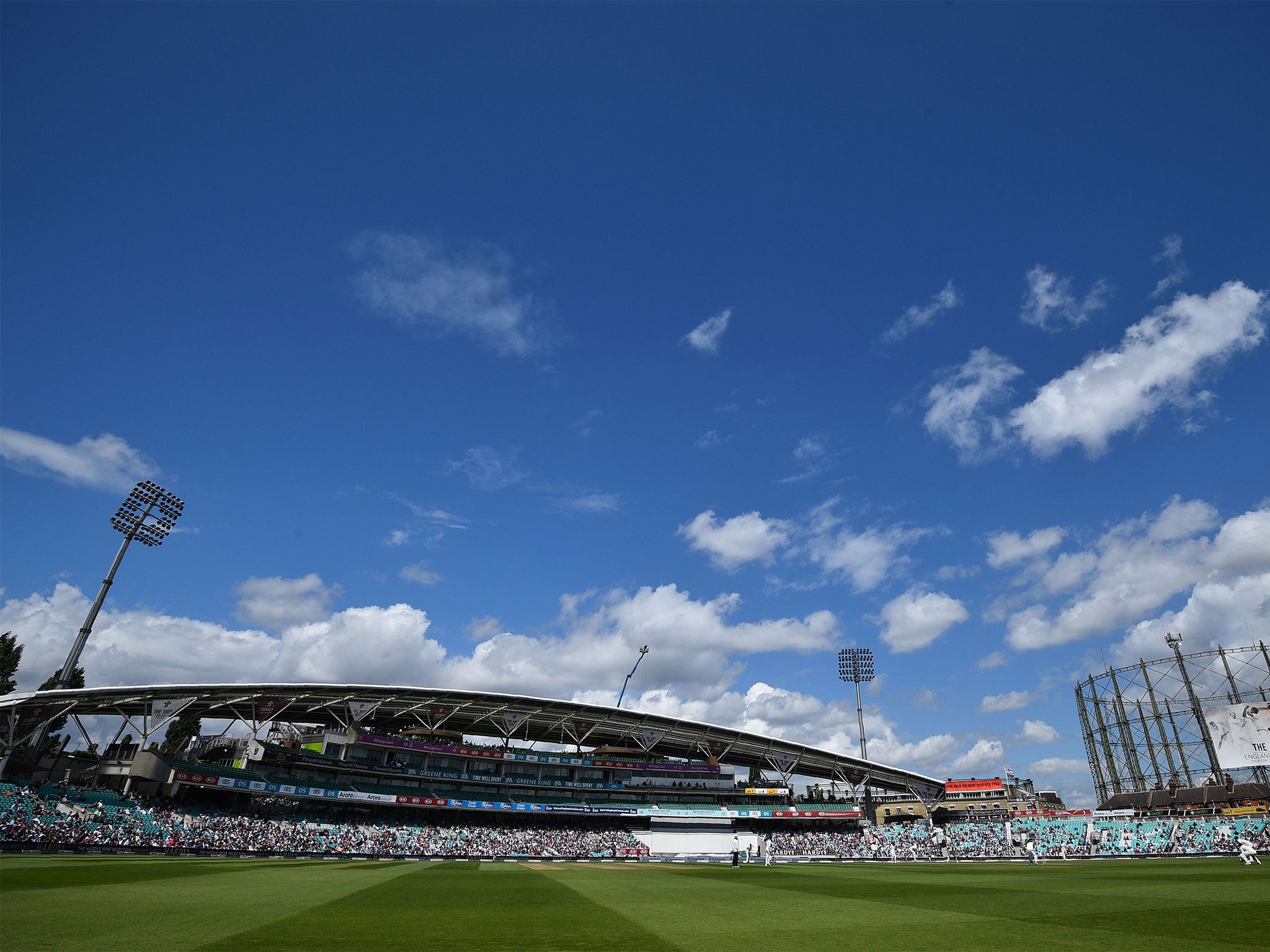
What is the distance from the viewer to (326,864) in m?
37.2

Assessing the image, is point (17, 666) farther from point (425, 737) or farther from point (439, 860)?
point (439, 860)

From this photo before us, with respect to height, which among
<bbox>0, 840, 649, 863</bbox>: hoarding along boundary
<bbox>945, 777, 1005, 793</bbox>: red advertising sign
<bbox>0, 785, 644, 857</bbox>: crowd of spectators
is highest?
<bbox>945, 777, 1005, 793</bbox>: red advertising sign

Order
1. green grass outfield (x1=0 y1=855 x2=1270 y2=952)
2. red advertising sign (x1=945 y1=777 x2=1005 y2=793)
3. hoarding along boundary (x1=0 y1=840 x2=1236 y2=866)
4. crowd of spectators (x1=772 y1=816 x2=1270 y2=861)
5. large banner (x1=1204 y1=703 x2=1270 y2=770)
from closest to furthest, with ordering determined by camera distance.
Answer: green grass outfield (x1=0 y1=855 x2=1270 y2=952)
hoarding along boundary (x1=0 y1=840 x2=1236 y2=866)
crowd of spectators (x1=772 y1=816 x2=1270 y2=861)
large banner (x1=1204 y1=703 x2=1270 y2=770)
red advertising sign (x1=945 y1=777 x2=1005 y2=793)

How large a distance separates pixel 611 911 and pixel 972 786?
75.2 meters

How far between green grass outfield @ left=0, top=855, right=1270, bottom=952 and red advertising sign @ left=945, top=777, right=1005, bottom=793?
165 feet

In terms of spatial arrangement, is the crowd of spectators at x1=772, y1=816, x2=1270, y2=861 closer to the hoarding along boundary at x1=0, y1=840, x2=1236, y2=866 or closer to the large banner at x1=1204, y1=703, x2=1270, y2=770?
the hoarding along boundary at x1=0, y1=840, x2=1236, y2=866

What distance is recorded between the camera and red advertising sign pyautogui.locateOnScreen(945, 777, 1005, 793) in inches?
2955

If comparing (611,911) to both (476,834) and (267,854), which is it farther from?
(476,834)

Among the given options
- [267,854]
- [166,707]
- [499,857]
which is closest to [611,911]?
[267,854]

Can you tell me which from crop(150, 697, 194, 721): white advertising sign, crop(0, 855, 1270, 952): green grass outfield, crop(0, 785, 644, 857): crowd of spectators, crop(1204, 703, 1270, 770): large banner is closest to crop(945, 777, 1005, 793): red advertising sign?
crop(1204, 703, 1270, 770): large banner

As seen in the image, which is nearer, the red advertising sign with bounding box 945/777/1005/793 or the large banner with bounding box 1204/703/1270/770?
the large banner with bounding box 1204/703/1270/770

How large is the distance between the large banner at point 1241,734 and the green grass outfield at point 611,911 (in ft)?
153

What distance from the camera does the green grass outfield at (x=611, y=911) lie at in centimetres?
1130

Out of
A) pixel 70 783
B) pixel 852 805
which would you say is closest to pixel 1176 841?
pixel 852 805
